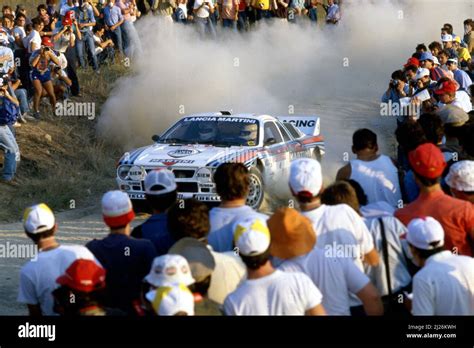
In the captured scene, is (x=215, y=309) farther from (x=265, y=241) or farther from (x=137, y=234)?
(x=137, y=234)

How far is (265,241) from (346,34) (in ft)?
77.8

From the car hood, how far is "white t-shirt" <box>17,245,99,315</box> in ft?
24.9

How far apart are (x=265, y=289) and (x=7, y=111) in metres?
11.1

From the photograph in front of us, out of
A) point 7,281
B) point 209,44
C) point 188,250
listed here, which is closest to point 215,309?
point 188,250

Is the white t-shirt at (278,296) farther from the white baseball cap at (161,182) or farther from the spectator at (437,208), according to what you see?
the white baseball cap at (161,182)

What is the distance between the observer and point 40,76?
18.5m

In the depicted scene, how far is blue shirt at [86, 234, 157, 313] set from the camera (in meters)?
6.42

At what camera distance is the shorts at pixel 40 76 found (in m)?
18.5

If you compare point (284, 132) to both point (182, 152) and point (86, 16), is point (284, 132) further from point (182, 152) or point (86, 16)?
Result: point (86, 16)

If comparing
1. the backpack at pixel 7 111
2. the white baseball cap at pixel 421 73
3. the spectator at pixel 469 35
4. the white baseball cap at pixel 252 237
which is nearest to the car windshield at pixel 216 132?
the backpack at pixel 7 111

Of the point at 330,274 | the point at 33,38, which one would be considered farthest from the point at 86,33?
the point at 330,274

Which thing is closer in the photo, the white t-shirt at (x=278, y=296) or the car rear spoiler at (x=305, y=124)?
the white t-shirt at (x=278, y=296)

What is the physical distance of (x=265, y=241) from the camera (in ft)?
17.9

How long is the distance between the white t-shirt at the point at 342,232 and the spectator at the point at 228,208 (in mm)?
680
